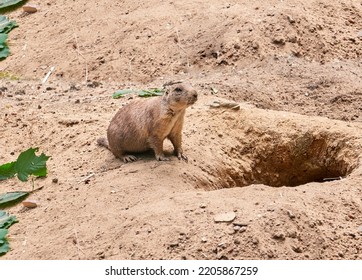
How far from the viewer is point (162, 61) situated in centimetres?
1023

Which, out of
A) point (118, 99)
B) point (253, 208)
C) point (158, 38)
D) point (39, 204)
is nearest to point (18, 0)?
point (158, 38)

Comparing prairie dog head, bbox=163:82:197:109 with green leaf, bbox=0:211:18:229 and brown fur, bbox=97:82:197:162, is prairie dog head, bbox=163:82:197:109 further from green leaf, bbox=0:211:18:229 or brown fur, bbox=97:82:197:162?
green leaf, bbox=0:211:18:229

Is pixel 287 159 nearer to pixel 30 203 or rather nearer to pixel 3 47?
pixel 30 203

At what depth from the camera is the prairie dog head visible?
24.5 ft

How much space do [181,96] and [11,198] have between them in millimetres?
1742

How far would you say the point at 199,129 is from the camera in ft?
27.7

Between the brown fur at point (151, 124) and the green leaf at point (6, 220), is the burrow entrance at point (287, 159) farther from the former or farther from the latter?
the green leaf at point (6, 220)

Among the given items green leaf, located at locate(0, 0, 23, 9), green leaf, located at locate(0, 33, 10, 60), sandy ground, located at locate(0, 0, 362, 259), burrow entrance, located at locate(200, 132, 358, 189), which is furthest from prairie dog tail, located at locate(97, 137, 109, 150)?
green leaf, located at locate(0, 0, 23, 9)

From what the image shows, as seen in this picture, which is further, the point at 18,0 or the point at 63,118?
the point at 18,0

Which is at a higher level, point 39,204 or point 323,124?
point 39,204

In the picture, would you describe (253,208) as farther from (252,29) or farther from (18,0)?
(18,0)

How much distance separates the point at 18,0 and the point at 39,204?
18.7 feet

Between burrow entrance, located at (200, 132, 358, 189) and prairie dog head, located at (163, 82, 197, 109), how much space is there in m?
0.84

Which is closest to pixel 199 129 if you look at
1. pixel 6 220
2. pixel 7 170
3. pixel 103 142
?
pixel 103 142
